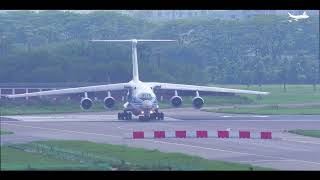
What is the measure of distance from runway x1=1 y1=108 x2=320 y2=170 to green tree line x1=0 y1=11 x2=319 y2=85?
17374 millimetres

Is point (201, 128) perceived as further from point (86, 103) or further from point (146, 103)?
point (86, 103)

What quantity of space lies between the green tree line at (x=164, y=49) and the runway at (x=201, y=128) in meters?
17.4

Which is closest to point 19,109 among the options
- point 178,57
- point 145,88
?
point 145,88

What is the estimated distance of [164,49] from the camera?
11369 centimetres

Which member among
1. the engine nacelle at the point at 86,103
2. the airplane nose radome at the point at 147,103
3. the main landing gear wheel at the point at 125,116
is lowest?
the main landing gear wheel at the point at 125,116

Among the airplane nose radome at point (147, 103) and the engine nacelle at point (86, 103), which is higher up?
the airplane nose radome at point (147, 103)

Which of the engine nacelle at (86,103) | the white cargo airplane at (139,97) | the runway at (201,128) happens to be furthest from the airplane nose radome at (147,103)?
the engine nacelle at (86,103)

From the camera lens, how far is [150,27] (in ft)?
431

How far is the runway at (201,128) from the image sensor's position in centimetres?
4209

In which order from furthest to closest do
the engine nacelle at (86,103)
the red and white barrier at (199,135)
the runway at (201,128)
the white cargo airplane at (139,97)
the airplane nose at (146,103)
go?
1. the engine nacelle at (86,103)
2. the white cargo airplane at (139,97)
3. the airplane nose at (146,103)
4. the red and white barrier at (199,135)
5. the runway at (201,128)

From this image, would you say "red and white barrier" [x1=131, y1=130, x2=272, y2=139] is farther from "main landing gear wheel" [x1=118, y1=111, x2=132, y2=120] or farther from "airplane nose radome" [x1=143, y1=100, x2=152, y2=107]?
"main landing gear wheel" [x1=118, y1=111, x2=132, y2=120]

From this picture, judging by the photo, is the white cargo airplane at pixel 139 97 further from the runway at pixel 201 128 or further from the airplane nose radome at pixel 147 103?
the runway at pixel 201 128

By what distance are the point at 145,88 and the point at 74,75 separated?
89.5 ft

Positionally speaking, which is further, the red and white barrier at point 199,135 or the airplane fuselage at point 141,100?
the airplane fuselage at point 141,100
